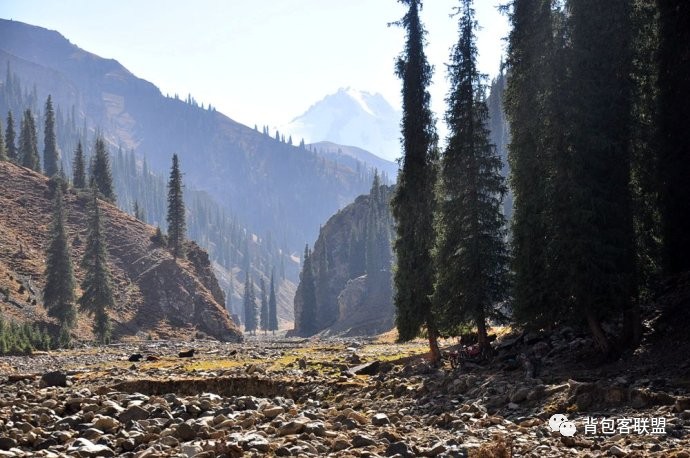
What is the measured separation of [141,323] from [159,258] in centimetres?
1794

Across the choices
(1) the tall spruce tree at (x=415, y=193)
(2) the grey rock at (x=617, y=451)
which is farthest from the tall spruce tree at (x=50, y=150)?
(2) the grey rock at (x=617, y=451)

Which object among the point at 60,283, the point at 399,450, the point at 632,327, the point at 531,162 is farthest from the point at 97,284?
the point at 399,450

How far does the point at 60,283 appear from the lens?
72062 millimetres

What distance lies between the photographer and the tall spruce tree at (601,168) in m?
22.4

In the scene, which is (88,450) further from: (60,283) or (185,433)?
(60,283)

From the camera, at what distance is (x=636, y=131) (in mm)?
26547

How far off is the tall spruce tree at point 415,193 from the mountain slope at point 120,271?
56809 mm

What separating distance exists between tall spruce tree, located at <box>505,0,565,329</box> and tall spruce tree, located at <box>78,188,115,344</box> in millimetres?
59647

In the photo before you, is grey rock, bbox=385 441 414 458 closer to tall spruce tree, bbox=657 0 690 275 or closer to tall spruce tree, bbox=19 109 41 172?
tall spruce tree, bbox=657 0 690 275

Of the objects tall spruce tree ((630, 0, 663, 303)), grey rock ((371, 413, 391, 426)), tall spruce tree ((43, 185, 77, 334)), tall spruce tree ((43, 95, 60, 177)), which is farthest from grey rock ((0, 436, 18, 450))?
tall spruce tree ((43, 95, 60, 177))

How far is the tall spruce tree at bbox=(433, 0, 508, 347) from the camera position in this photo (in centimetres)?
2886

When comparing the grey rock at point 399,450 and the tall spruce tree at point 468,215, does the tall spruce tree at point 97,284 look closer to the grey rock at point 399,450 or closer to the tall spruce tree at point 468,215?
the tall spruce tree at point 468,215

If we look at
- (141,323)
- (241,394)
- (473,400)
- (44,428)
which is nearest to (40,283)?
(141,323)

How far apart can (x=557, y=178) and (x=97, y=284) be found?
64.7 meters
